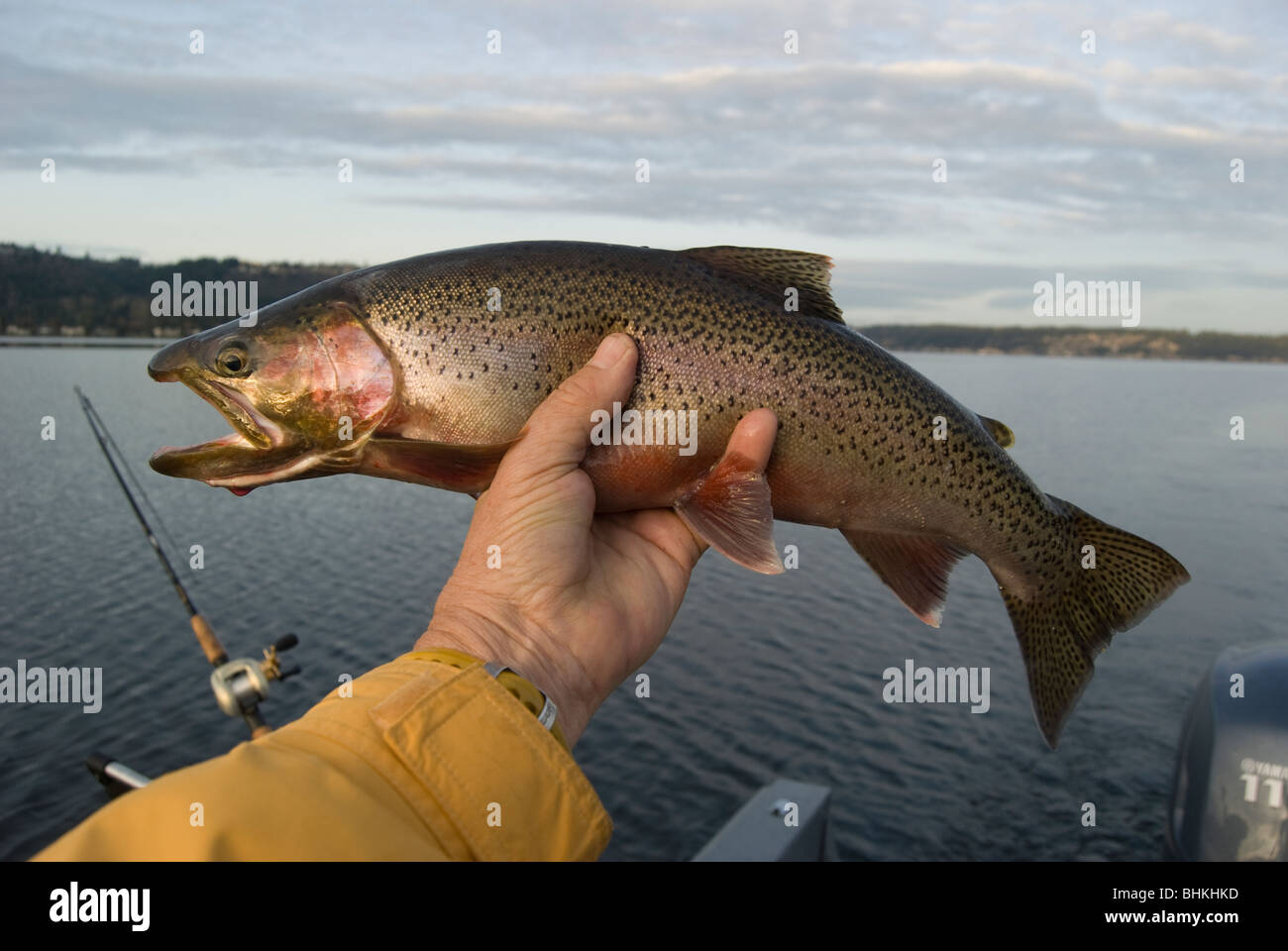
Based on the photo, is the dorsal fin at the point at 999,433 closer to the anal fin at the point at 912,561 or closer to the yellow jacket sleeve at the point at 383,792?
the anal fin at the point at 912,561

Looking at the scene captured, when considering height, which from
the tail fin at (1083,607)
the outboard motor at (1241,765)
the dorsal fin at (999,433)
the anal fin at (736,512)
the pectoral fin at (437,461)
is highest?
the dorsal fin at (999,433)

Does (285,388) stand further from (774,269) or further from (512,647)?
(774,269)

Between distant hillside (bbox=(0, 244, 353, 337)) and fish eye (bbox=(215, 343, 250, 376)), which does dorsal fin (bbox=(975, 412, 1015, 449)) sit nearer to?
fish eye (bbox=(215, 343, 250, 376))

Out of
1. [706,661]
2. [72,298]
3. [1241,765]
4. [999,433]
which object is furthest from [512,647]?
[72,298]

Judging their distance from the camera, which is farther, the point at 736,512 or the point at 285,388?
the point at 736,512

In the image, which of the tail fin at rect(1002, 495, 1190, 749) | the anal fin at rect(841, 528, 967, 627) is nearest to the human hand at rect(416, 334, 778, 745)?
the anal fin at rect(841, 528, 967, 627)

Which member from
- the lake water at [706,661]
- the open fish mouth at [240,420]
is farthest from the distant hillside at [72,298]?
the open fish mouth at [240,420]
